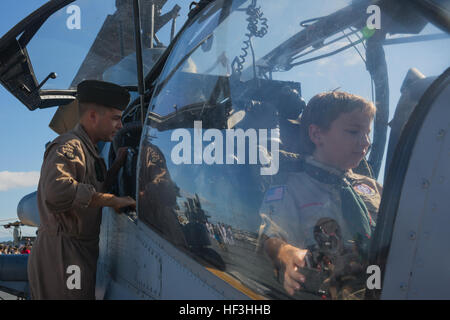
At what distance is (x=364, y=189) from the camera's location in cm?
124

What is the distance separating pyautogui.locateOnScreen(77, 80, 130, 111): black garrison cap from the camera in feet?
7.79

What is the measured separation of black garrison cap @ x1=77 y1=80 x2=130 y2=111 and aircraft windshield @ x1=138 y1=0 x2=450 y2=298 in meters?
0.76

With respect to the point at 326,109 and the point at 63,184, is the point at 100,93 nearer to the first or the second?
the point at 63,184

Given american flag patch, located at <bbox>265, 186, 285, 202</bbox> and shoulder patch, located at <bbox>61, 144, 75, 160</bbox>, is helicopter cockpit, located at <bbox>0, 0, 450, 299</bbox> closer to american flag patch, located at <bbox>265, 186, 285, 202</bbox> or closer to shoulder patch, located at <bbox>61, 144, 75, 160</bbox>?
american flag patch, located at <bbox>265, 186, 285, 202</bbox>

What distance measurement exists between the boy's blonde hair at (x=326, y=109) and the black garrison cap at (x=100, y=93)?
1446mm

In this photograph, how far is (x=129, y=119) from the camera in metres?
3.34

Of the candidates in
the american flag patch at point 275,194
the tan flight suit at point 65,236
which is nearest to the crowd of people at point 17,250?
the tan flight suit at point 65,236

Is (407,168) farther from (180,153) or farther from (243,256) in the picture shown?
(180,153)

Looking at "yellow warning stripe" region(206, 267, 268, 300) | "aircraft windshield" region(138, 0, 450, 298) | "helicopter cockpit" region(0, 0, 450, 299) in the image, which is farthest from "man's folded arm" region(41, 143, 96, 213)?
"yellow warning stripe" region(206, 267, 268, 300)

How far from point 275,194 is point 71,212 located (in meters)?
1.36

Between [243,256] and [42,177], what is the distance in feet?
4.42

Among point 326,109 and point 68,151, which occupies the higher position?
point 326,109

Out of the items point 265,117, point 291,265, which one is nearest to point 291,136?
point 265,117
